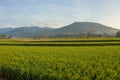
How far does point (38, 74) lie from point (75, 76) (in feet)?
9.37

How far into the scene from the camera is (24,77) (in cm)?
1527

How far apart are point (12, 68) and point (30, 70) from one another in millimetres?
2378

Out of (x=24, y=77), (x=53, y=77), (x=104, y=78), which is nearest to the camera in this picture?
(x=104, y=78)

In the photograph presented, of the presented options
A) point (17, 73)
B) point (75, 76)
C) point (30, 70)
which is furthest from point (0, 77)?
point (75, 76)

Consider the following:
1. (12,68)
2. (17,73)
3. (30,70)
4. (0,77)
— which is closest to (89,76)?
(30,70)

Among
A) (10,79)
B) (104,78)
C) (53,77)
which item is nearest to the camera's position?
Result: (104,78)

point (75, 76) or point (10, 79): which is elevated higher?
point (75, 76)

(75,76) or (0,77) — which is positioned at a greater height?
(75,76)

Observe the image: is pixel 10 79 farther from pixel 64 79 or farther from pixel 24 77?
pixel 64 79

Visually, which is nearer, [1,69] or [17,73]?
[17,73]

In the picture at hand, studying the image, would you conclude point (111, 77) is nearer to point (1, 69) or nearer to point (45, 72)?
point (45, 72)

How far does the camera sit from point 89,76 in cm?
1226

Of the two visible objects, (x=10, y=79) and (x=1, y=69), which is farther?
(x=1, y=69)

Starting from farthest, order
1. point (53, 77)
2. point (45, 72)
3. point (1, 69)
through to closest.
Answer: point (1, 69)
point (45, 72)
point (53, 77)
